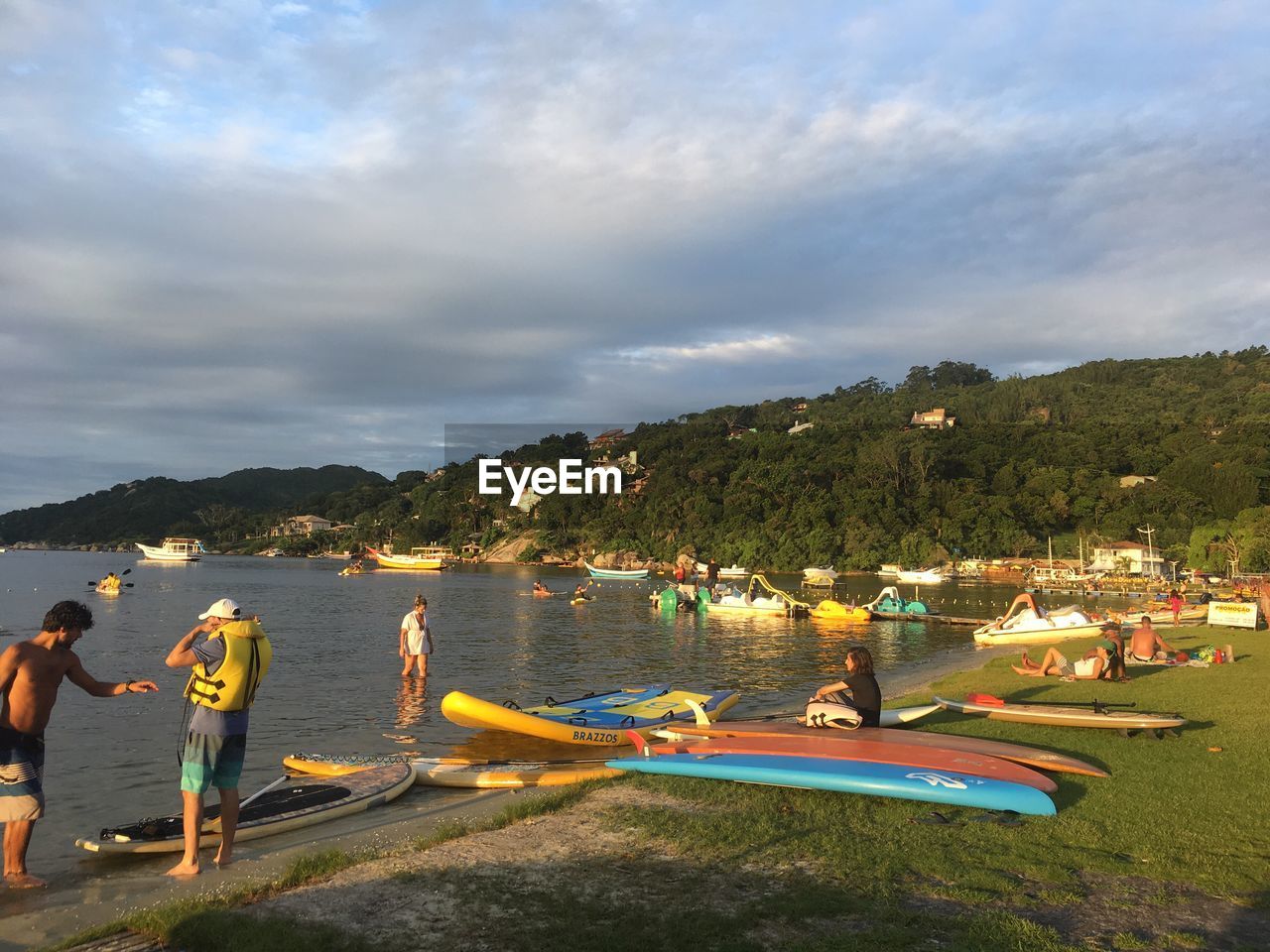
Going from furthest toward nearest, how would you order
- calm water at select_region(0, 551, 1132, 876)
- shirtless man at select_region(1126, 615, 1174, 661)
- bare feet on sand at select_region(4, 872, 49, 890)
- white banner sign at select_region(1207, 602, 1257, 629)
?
white banner sign at select_region(1207, 602, 1257, 629) → shirtless man at select_region(1126, 615, 1174, 661) → calm water at select_region(0, 551, 1132, 876) → bare feet on sand at select_region(4, 872, 49, 890)

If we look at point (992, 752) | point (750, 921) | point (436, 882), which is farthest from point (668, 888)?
point (992, 752)

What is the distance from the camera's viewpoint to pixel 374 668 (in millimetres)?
23000

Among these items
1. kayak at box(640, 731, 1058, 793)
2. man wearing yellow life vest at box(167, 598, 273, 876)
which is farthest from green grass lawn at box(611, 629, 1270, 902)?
man wearing yellow life vest at box(167, 598, 273, 876)

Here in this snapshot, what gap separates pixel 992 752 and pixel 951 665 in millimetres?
16311

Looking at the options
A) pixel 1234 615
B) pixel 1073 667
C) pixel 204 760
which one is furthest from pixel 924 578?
pixel 204 760

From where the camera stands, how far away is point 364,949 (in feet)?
16.5

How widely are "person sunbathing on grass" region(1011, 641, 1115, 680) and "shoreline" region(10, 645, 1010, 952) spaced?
11873mm

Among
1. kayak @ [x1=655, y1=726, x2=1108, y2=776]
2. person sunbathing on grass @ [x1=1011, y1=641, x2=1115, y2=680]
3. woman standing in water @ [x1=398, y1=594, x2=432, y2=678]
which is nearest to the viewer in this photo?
kayak @ [x1=655, y1=726, x2=1108, y2=776]

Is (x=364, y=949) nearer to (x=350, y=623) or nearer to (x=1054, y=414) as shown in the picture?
(x=350, y=623)

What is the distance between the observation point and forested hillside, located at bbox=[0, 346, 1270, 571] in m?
99.1

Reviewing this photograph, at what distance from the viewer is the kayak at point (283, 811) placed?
26.0 ft

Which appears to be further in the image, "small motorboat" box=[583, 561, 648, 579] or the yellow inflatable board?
"small motorboat" box=[583, 561, 648, 579]

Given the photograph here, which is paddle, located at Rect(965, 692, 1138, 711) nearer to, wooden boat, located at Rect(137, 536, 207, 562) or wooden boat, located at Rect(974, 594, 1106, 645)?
wooden boat, located at Rect(974, 594, 1106, 645)

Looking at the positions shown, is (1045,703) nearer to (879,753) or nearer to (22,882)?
(879,753)
